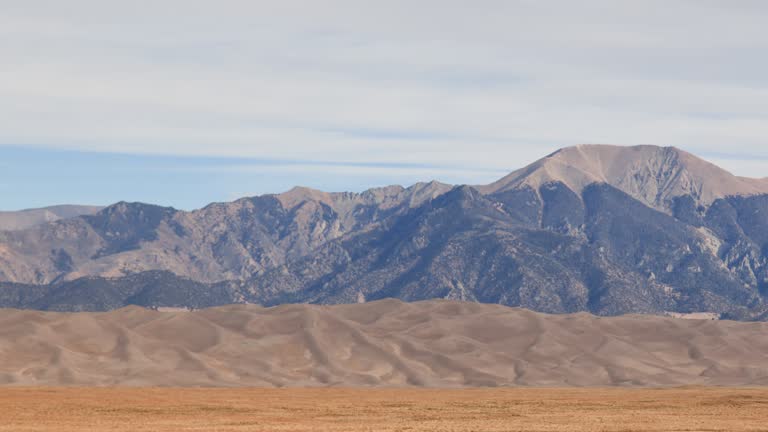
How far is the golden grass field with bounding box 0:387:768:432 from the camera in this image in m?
110

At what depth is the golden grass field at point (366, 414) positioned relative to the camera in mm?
110375

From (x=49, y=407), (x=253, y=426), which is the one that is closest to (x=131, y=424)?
(x=253, y=426)

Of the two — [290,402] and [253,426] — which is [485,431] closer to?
[253,426]

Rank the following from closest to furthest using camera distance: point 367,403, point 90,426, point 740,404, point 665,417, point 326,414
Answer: point 90,426 < point 665,417 < point 326,414 < point 740,404 < point 367,403

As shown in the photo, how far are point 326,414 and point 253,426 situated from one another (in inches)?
895

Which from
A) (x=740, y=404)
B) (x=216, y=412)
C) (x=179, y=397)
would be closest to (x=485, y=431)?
(x=216, y=412)

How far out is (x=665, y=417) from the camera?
123m

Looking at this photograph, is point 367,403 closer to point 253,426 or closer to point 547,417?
point 547,417

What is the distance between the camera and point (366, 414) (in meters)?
133

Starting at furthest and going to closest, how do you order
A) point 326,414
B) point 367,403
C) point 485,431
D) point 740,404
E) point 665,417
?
1. point 367,403
2. point 740,404
3. point 326,414
4. point 665,417
5. point 485,431

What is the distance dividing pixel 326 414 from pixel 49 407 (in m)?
31.9

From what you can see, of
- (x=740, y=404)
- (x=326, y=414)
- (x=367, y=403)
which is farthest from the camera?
(x=367, y=403)

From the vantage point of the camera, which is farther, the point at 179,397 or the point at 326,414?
the point at 179,397

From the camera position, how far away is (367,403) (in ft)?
528
